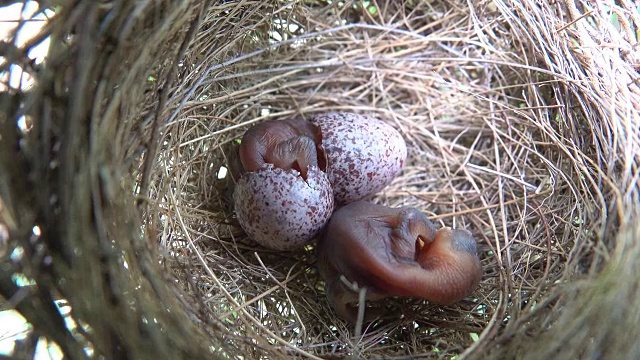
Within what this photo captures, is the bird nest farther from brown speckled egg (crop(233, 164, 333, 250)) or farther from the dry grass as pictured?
brown speckled egg (crop(233, 164, 333, 250))

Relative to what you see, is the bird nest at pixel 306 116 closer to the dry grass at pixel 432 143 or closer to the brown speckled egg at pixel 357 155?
the dry grass at pixel 432 143

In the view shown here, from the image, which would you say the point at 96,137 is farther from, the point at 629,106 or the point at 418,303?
the point at 629,106

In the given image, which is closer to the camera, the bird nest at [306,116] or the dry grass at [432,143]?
the bird nest at [306,116]

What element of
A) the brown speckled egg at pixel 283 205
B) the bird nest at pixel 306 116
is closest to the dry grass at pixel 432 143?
the bird nest at pixel 306 116

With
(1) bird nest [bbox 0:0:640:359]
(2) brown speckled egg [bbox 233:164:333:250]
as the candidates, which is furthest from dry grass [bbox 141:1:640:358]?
(2) brown speckled egg [bbox 233:164:333:250]

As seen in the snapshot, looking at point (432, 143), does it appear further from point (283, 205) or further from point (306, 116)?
point (283, 205)


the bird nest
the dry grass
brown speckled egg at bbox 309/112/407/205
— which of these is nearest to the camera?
the bird nest
